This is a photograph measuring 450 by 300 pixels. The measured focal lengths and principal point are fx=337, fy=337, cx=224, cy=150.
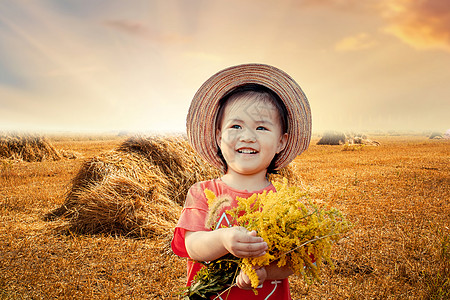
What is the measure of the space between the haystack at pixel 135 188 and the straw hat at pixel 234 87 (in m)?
3.16

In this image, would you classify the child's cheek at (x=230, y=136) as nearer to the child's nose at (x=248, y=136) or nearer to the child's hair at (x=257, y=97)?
the child's nose at (x=248, y=136)

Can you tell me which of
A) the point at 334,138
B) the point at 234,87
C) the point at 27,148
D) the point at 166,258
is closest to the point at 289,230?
the point at 234,87

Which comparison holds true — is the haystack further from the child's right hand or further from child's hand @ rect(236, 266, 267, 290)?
the child's right hand

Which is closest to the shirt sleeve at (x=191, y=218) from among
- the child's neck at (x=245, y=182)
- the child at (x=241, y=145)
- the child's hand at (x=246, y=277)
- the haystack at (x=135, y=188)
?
the child at (x=241, y=145)

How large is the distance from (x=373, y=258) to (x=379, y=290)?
2.62 ft

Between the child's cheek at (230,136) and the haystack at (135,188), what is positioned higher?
→ the child's cheek at (230,136)

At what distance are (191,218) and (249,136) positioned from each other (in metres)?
0.50

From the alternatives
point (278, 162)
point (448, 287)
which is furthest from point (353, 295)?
point (278, 162)

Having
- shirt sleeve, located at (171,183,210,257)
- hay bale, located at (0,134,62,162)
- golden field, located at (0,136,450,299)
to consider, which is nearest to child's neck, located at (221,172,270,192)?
shirt sleeve, located at (171,183,210,257)

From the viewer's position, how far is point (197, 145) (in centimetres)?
212

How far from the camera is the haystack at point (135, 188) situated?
5059mm

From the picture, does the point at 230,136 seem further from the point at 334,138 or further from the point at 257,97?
the point at 334,138

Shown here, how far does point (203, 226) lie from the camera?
5.43 ft

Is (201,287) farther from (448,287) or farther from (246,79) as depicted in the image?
(448,287)
